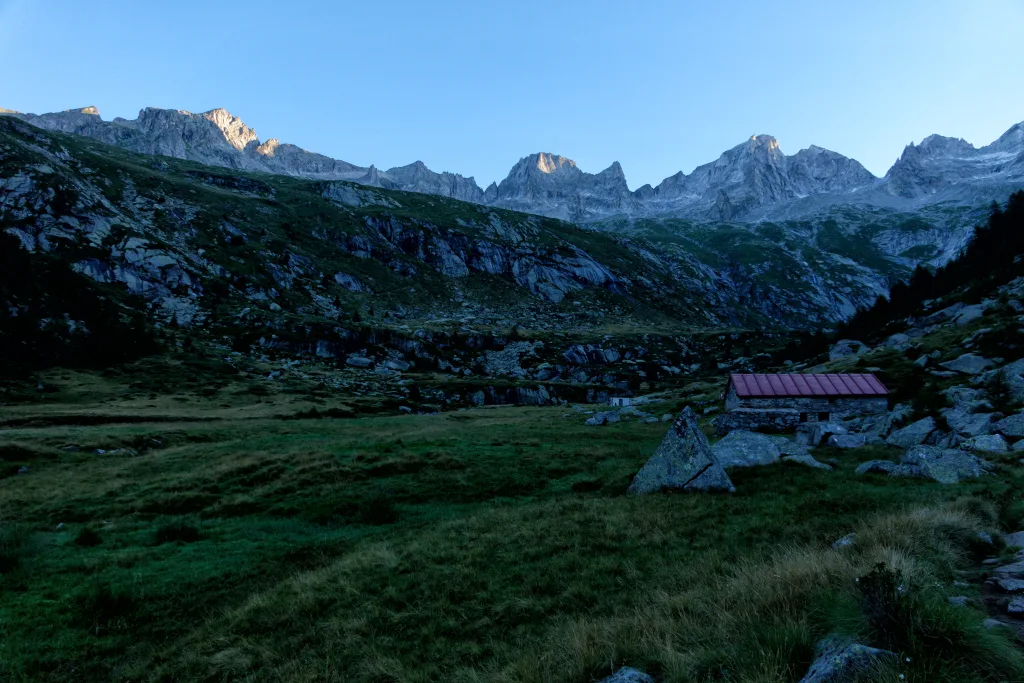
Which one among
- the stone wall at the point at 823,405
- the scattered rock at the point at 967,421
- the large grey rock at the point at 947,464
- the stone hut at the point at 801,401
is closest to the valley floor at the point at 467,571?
the large grey rock at the point at 947,464

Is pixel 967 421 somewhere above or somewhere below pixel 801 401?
above

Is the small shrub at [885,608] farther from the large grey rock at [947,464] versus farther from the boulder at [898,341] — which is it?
the boulder at [898,341]

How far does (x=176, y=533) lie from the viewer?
17.0 m

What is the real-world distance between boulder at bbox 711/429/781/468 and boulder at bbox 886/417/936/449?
599cm

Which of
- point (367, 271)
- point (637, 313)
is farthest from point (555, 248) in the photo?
point (367, 271)

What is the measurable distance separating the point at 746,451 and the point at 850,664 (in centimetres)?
1937

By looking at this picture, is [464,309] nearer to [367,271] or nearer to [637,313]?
[367,271]

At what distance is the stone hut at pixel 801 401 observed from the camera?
3453 centimetres

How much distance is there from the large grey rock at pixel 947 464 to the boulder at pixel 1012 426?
5210 millimetres

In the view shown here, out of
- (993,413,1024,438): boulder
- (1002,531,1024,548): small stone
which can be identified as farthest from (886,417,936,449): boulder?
(1002,531,1024,548): small stone

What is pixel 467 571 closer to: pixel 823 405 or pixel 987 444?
pixel 987 444

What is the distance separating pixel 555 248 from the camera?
179m

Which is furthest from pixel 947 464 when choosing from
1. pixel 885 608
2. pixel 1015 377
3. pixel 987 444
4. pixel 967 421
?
pixel 885 608

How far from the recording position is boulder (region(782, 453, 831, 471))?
19848 millimetres
